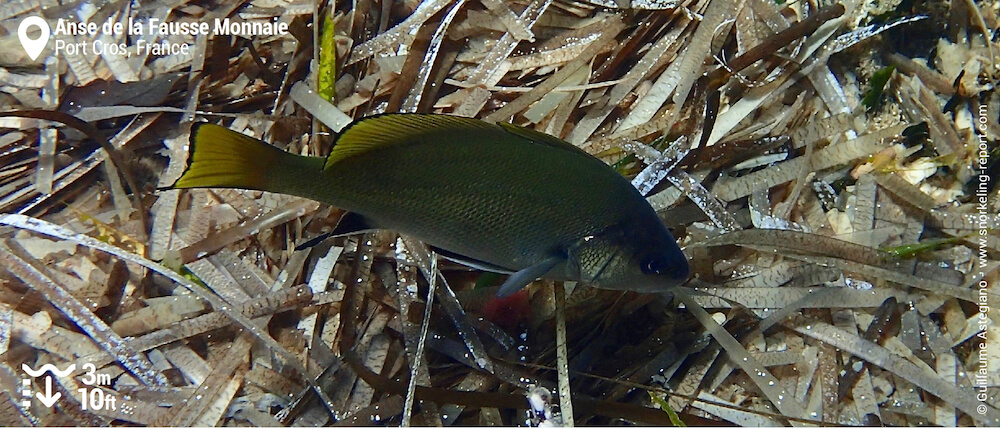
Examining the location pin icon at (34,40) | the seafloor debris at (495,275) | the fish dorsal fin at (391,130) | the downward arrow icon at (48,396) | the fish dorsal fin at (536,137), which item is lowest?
the downward arrow icon at (48,396)

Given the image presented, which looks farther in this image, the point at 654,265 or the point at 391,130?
the point at 654,265

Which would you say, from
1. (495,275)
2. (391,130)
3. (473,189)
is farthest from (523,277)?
(495,275)

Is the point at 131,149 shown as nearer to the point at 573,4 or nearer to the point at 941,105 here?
the point at 573,4

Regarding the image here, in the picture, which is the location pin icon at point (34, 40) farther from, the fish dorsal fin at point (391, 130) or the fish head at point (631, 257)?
the fish head at point (631, 257)

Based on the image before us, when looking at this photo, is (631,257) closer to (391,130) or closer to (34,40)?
(391,130)

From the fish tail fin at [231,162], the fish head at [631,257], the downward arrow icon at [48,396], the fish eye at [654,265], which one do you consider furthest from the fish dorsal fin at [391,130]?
the downward arrow icon at [48,396]

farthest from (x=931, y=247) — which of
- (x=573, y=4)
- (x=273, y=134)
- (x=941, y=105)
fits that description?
(x=273, y=134)

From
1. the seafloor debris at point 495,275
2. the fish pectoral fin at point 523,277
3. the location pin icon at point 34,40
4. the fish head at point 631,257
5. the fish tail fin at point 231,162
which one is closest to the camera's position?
the fish tail fin at point 231,162
